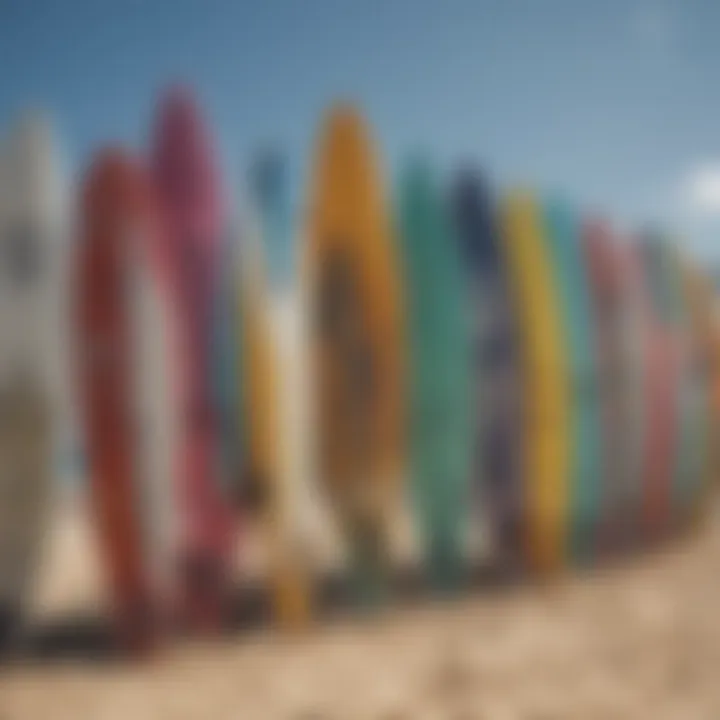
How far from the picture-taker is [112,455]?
2.16 metres

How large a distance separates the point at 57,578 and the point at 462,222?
132 centimetres

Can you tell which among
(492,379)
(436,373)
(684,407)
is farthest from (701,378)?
(436,373)

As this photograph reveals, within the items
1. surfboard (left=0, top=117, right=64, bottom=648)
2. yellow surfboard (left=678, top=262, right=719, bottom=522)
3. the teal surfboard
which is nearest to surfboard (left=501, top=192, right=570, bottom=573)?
the teal surfboard

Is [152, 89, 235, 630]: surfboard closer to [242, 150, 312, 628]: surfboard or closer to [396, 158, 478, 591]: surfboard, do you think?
[242, 150, 312, 628]: surfboard

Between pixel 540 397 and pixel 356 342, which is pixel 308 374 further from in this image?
pixel 540 397

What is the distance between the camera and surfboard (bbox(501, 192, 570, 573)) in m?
2.60

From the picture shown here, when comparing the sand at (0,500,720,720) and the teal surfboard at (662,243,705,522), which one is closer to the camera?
the sand at (0,500,720,720)

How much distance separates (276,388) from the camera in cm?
231

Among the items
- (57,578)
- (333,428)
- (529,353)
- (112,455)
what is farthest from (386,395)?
(57,578)

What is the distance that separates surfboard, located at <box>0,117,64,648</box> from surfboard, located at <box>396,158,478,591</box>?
0.77 meters

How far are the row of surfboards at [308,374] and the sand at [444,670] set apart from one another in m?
0.13

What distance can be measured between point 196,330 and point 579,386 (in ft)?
3.21

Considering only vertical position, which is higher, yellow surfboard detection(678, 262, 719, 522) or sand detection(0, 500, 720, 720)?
yellow surfboard detection(678, 262, 719, 522)

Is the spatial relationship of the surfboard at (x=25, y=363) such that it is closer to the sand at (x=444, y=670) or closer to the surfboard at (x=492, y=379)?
the sand at (x=444, y=670)
